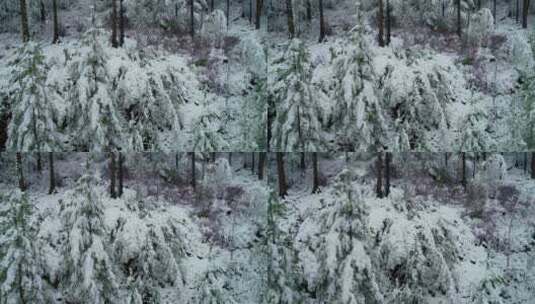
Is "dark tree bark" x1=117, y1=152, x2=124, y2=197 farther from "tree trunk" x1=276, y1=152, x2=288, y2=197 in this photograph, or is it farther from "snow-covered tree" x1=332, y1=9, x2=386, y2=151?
"snow-covered tree" x1=332, y1=9, x2=386, y2=151

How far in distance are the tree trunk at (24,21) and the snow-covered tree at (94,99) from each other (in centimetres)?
34

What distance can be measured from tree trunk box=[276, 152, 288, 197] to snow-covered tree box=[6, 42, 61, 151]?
4.45 ft

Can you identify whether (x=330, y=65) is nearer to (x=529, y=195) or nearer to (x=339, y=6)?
(x=339, y=6)

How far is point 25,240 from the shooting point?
13.2ft

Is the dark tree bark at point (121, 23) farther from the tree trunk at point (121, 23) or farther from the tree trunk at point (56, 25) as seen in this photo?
the tree trunk at point (56, 25)

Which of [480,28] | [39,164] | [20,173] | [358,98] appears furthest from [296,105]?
[20,173]

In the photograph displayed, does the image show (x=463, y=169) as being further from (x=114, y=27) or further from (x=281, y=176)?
(x=114, y=27)

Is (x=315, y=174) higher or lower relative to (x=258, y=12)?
lower

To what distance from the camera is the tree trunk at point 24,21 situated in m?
3.95

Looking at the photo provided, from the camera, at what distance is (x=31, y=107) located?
390 centimetres

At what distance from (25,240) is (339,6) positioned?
2410 mm

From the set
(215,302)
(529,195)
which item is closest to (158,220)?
(215,302)

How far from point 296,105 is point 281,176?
476 millimetres

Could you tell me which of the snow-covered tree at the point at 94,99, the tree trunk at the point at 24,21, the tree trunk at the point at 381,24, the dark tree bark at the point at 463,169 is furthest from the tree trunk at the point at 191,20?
the dark tree bark at the point at 463,169
